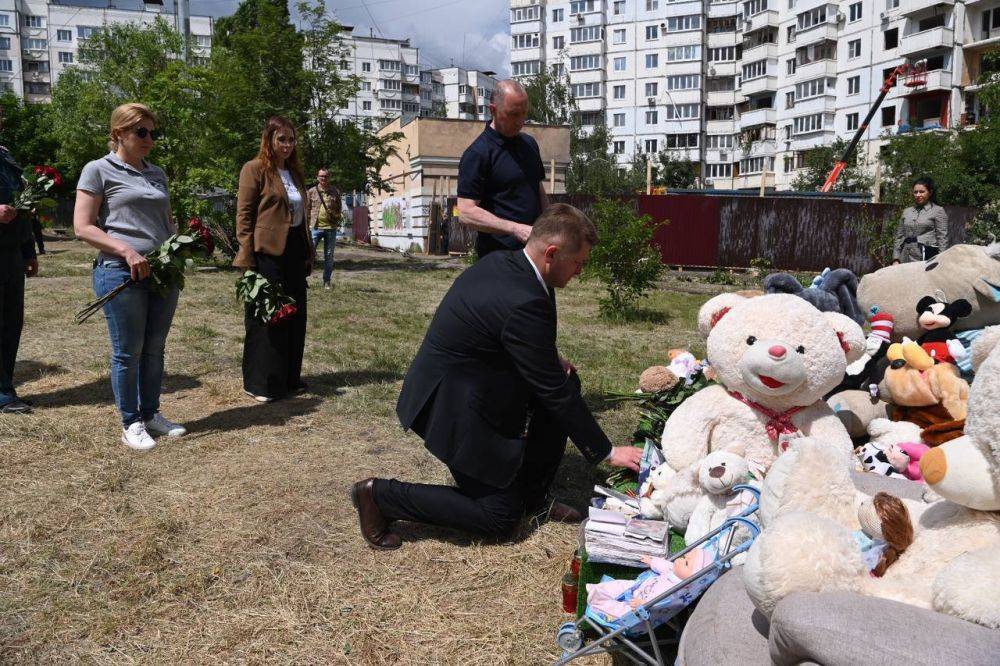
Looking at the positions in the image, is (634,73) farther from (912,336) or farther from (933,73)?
(912,336)

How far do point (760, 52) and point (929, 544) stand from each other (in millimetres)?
71175

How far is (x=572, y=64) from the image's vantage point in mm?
80750

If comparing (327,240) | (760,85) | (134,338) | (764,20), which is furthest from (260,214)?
(764,20)

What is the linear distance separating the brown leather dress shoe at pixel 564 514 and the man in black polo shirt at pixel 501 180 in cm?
153

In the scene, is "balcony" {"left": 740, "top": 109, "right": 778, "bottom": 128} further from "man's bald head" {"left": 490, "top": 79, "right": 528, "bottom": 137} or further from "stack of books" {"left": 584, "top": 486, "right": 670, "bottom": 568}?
"stack of books" {"left": 584, "top": 486, "right": 670, "bottom": 568}

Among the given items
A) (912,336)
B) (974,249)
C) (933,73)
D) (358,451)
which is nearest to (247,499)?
(358,451)

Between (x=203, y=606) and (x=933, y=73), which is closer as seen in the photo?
(x=203, y=606)

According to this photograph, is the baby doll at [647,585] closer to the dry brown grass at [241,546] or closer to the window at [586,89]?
the dry brown grass at [241,546]

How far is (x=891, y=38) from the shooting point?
54.0m

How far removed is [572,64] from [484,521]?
83.2m

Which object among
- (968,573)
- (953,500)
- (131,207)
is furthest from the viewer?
(131,207)

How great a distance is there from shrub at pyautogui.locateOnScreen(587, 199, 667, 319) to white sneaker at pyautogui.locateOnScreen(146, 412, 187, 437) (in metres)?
6.99

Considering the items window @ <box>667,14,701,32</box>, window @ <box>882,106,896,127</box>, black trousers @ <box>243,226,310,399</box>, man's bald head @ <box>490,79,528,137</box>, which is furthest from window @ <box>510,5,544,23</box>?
man's bald head @ <box>490,79,528,137</box>

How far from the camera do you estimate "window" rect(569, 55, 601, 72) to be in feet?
261
